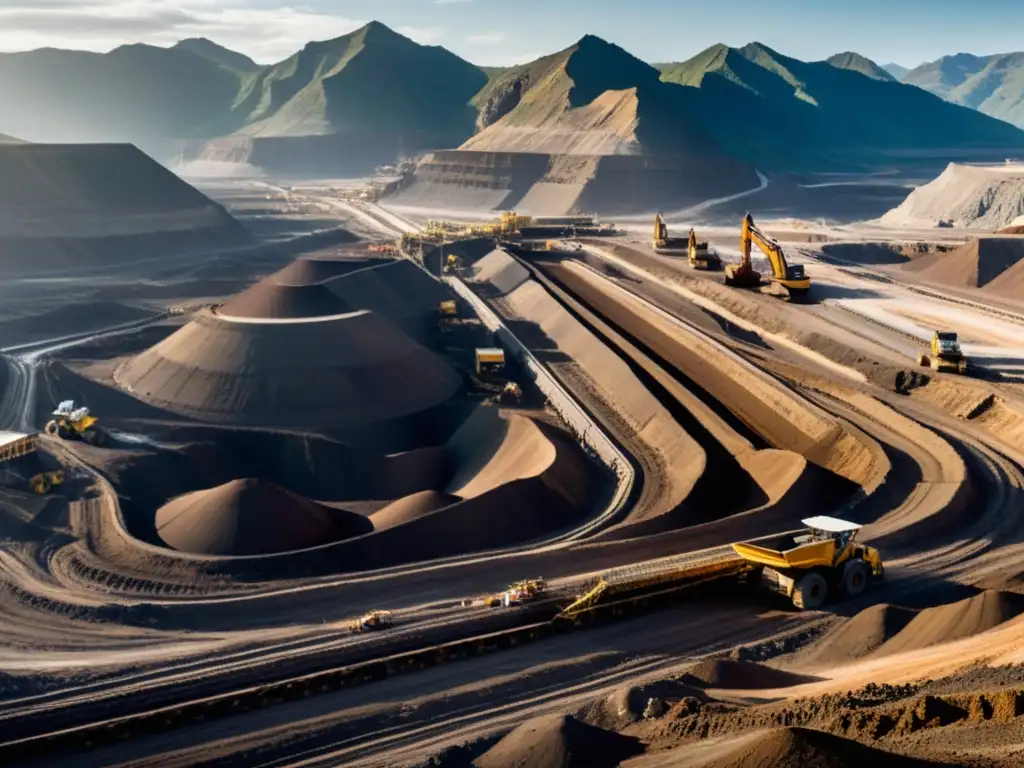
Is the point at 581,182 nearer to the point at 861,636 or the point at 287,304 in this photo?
the point at 287,304

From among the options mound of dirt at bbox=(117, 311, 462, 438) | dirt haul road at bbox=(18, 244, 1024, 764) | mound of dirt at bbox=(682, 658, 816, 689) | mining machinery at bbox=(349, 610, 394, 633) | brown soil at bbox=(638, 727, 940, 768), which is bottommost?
dirt haul road at bbox=(18, 244, 1024, 764)

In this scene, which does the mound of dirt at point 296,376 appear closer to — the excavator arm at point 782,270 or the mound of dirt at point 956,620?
the excavator arm at point 782,270

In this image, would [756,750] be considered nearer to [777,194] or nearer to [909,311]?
[909,311]

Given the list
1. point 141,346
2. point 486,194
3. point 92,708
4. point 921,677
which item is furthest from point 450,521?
point 486,194

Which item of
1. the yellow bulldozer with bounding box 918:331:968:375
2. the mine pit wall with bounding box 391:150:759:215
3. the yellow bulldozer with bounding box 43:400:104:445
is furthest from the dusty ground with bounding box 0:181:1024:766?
the mine pit wall with bounding box 391:150:759:215

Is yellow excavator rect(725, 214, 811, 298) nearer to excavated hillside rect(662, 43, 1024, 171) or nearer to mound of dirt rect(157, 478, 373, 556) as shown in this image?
mound of dirt rect(157, 478, 373, 556)

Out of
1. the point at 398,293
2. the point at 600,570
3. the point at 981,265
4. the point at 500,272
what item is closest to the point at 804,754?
the point at 600,570

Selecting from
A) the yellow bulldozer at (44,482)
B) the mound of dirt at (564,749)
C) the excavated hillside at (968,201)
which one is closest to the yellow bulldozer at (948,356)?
the mound of dirt at (564,749)
